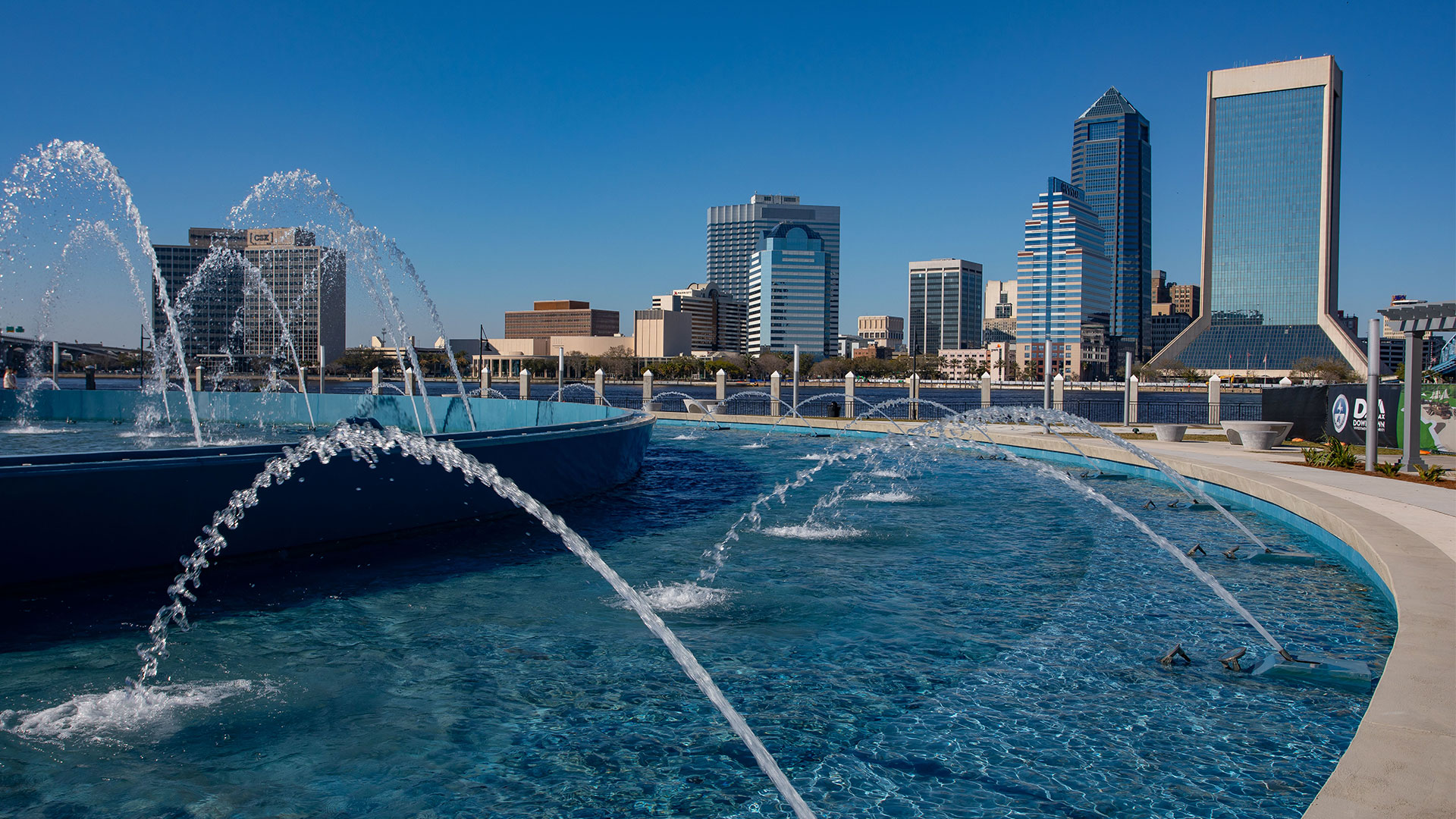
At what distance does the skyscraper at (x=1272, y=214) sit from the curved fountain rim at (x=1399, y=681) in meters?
168

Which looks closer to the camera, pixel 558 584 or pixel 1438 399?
pixel 558 584

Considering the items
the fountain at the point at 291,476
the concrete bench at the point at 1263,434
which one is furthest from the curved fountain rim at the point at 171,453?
the concrete bench at the point at 1263,434

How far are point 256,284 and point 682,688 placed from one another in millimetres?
37878

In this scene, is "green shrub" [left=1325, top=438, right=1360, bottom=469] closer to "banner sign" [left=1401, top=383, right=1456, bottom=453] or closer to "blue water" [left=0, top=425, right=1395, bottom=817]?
"banner sign" [left=1401, top=383, right=1456, bottom=453]

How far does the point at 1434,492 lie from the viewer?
12.7 metres

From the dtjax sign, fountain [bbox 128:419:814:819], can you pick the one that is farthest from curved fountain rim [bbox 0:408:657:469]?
the dtjax sign

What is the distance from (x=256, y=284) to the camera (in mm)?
37594

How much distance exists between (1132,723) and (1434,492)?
10657 mm

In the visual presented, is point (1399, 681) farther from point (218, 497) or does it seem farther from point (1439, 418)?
point (1439, 418)

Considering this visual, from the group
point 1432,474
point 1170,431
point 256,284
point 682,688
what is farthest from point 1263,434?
point 256,284

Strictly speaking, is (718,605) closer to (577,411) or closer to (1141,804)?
(1141,804)

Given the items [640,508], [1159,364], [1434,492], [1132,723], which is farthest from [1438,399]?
[1159,364]

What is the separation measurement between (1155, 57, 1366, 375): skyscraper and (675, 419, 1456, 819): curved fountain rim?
167830mm

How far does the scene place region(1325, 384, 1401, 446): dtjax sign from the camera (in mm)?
19375
